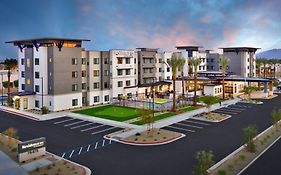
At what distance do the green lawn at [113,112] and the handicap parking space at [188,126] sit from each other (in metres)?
8.43

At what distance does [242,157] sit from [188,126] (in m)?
16.5

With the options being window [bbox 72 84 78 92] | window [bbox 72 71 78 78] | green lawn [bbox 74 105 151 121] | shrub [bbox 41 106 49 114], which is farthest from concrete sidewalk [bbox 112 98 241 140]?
window [bbox 72 71 78 78]

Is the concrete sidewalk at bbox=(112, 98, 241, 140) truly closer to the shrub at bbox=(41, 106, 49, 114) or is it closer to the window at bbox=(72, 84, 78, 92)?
the shrub at bbox=(41, 106, 49, 114)

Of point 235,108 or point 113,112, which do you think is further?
point 235,108

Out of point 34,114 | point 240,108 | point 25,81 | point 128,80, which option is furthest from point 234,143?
point 25,81

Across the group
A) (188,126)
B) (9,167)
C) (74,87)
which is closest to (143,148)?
(188,126)

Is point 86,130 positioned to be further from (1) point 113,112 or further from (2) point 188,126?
(2) point 188,126

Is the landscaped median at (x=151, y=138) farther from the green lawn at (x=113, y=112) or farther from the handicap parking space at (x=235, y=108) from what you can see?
the handicap parking space at (x=235, y=108)

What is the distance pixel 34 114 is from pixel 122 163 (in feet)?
108

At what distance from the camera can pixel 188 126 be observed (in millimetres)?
45625

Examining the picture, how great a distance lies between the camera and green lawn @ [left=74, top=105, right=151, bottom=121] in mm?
53188

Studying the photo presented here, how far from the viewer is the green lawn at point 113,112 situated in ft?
174

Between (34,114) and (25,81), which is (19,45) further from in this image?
(34,114)

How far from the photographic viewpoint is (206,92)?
8350cm
